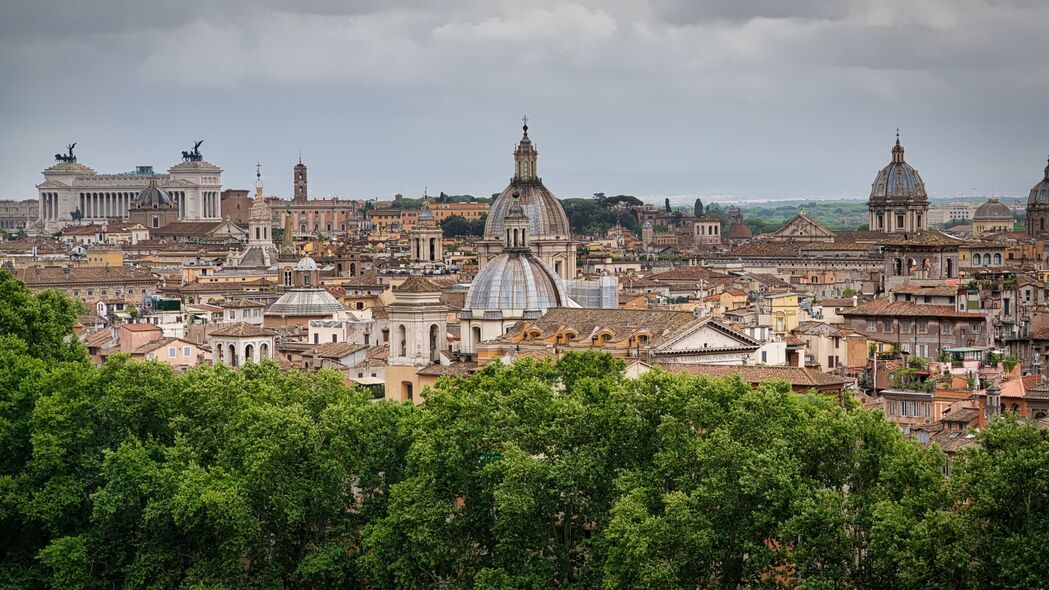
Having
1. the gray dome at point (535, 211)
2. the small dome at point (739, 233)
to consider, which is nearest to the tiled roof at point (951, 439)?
the gray dome at point (535, 211)

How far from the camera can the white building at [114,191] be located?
18462 cm

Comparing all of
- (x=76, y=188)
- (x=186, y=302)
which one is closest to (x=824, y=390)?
(x=186, y=302)

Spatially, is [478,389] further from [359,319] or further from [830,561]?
[359,319]

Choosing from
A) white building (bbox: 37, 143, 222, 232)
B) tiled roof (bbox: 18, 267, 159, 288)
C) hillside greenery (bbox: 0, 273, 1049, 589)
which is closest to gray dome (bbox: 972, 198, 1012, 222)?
white building (bbox: 37, 143, 222, 232)

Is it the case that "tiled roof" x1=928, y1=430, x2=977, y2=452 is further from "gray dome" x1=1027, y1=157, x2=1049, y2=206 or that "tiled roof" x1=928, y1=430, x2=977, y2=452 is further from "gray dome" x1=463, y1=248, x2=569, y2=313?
"gray dome" x1=1027, y1=157, x2=1049, y2=206

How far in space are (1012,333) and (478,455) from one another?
28.4 m

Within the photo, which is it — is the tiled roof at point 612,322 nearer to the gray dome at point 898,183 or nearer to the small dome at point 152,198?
the gray dome at point 898,183

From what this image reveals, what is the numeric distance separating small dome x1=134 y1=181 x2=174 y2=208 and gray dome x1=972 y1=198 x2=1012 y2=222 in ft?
198

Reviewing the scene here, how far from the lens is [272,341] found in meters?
66.8

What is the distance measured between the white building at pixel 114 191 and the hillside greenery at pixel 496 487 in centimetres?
14323

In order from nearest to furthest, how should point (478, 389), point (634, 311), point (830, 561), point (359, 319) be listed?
1. point (830, 561)
2. point (478, 389)
3. point (634, 311)
4. point (359, 319)

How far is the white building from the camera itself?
606 feet

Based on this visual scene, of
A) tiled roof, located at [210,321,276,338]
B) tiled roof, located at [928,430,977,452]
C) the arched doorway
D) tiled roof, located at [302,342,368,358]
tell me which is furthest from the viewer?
tiled roof, located at [210,321,276,338]

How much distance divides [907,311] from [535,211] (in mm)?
23810
